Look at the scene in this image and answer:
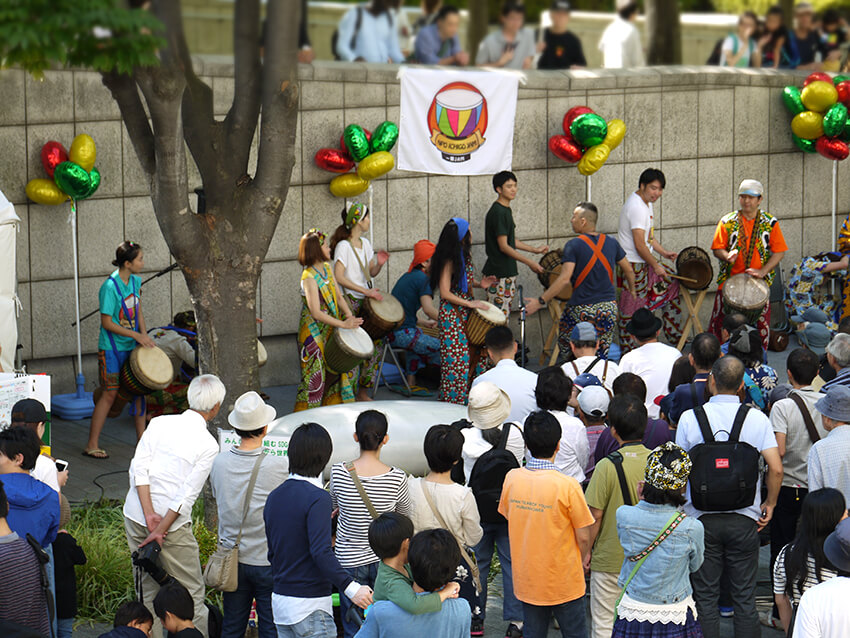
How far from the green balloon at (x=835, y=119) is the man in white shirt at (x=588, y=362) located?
731 cm

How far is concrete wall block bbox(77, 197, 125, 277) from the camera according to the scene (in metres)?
11.3

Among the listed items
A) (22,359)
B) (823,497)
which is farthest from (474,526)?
(22,359)

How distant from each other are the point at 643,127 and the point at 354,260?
4.52 metres

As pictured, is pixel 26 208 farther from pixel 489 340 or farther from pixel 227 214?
pixel 489 340

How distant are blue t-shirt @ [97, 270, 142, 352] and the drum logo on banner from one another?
394 centimetres

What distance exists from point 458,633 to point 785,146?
37.1 feet

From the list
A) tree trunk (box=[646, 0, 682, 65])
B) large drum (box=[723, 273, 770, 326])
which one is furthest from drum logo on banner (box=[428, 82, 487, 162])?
tree trunk (box=[646, 0, 682, 65])

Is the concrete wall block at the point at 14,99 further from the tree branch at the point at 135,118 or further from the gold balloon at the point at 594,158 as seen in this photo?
the gold balloon at the point at 594,158

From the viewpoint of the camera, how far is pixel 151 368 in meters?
9.87

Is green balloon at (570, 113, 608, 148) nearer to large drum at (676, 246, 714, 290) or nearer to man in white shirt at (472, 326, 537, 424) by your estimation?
large drum at (676, 246, 714, 290)

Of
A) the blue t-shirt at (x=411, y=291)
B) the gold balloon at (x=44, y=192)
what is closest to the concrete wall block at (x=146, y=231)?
the gold balloon at (x=44, y=192)

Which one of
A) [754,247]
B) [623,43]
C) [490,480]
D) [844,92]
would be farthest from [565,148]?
[490,480]

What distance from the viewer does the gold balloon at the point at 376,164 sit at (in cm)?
1213

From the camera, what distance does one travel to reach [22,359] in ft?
36.3
